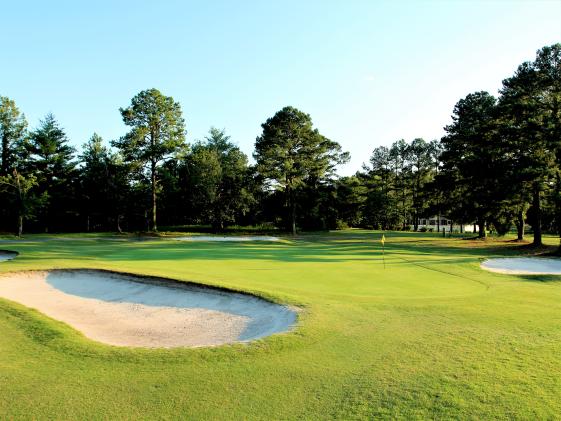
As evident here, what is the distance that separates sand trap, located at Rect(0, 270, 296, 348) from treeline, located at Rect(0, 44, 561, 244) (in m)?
28.7

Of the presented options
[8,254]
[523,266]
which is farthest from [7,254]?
[523,266]

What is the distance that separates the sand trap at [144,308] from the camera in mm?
9758

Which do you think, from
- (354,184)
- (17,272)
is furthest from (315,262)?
(354,184)

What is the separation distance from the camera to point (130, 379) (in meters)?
6.05

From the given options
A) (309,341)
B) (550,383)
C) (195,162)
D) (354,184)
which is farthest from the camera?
(354,184)

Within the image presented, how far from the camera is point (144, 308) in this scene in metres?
12.9

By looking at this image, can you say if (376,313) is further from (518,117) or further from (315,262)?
(518,117)

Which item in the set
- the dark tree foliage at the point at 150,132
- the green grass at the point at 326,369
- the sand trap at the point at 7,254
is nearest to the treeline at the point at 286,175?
→ the dark tree foliage at the point at 150,132

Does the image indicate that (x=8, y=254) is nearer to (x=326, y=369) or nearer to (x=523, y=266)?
(x=326, y=369)

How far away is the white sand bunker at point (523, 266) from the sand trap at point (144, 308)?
14869 millimetres

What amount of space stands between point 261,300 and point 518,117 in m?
32.0

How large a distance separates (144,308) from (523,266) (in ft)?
66.3

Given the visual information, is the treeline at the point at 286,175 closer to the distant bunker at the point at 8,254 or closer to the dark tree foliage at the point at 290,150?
the dark tree foliage at the point at 290,150

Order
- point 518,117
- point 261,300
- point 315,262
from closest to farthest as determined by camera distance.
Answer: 1. point 261,300
2. point 315,262
3. point 518,117
